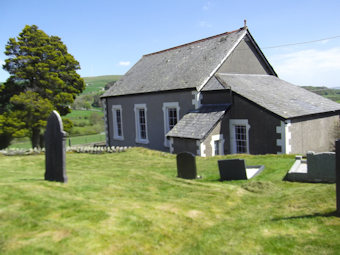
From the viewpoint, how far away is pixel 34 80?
A: 2841cm

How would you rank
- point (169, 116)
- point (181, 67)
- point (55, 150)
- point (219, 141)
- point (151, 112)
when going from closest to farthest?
point (55, 150), point (219, 141), point (169, 116), point (181, 67), point (151, 112)

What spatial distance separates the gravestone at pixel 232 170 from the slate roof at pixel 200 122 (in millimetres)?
5523

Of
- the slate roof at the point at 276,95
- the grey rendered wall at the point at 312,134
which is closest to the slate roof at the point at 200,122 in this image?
the slate roof at the point at 276,95

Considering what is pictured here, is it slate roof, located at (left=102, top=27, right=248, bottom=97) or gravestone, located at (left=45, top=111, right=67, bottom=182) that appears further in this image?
→ slate roof, located at (left=102, top=27, right=248, bottom=97)

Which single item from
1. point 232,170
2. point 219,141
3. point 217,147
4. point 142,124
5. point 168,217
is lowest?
point 168,217

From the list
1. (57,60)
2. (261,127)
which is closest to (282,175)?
(261,127)

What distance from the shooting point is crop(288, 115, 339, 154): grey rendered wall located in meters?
16.2

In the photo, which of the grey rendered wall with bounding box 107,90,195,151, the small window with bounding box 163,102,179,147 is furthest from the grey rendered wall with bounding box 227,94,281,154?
the small window with bounding box 163,102,179,147

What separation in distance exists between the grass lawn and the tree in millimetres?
19585

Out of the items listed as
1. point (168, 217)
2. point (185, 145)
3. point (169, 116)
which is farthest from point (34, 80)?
point (168, 217)

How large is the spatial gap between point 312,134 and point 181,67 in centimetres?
1085

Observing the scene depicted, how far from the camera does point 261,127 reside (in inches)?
642

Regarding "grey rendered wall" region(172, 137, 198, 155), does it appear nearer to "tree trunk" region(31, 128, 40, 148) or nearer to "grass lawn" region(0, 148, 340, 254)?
"grass lawn" region(0, 148, 340, 254)

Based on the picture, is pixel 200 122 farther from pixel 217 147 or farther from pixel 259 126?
pixel 259 126
